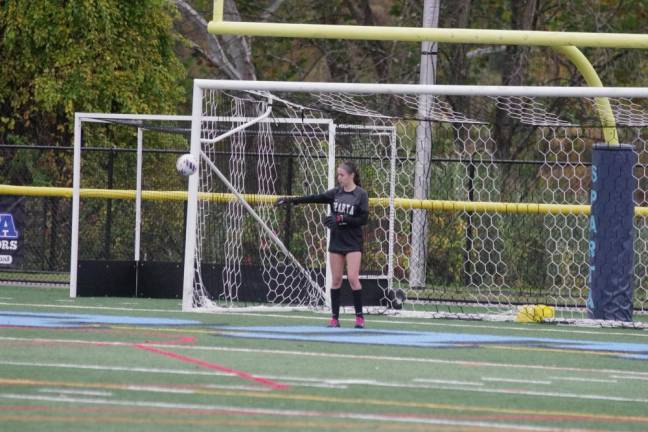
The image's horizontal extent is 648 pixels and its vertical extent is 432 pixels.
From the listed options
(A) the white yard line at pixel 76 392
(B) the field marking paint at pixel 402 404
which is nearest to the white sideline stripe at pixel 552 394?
(B) the field marking paint at pixel 402 404

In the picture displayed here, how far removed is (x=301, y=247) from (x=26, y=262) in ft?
15.2

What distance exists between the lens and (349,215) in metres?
15.4

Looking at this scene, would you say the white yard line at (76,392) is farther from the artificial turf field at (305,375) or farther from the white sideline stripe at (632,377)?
the white sideline stripe at (632,377)

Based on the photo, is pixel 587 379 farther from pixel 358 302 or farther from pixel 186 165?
pixel 186 165

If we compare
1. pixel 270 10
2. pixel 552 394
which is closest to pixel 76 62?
pixel 270 10

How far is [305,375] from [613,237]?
6843 mm

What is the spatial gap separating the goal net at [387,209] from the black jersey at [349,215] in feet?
4.35

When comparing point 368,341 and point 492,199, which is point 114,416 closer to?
point 368,341

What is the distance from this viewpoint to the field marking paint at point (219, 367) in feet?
33.4

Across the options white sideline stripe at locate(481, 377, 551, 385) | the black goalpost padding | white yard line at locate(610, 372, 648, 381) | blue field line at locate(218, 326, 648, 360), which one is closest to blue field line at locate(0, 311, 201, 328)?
blue field line at locate(218, 326, 648, 360)

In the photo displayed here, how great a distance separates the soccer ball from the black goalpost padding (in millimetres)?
4816

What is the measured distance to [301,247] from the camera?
19797 mm

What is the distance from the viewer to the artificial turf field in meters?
8.80

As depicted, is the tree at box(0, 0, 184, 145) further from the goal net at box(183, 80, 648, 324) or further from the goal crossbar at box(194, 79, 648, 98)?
the goal crossbar at box(194, 79, 648, 98)
